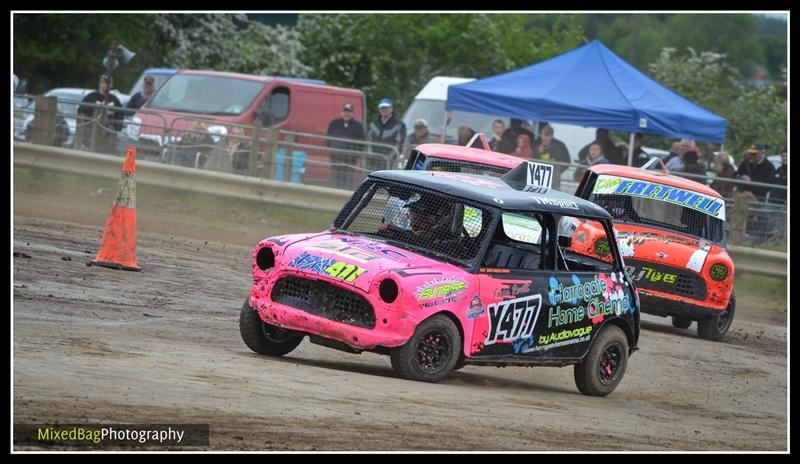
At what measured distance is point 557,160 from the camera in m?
21.7

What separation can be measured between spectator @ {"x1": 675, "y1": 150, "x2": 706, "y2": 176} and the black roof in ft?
36.8

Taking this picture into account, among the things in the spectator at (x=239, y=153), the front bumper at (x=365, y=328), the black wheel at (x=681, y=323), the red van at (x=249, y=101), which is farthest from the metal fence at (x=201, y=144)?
the front bumper at (x=365, y=328)

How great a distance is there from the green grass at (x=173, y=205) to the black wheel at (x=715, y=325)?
7066 millimetres

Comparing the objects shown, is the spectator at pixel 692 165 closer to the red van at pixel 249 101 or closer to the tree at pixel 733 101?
the red van at pixel 249 101

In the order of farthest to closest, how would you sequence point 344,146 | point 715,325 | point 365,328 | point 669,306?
1. point 344,146
2. point 715,325
3. point 669,306
4. point 365,328

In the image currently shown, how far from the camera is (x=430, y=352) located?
950 centimetres

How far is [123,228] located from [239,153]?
24.4 feet

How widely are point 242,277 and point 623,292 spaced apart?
5.40 metres

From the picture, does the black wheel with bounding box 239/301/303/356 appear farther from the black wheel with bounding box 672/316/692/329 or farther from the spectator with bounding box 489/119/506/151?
the spectator with bounding box 489/119/506/151

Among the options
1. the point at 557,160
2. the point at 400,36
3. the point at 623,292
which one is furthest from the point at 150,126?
the point at 400,36

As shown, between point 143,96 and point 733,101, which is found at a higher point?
point 733,101

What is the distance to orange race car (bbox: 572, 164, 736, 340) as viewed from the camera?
48.8ft

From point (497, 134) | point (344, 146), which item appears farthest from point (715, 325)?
point (344, 146)

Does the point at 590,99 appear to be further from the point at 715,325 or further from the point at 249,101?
the point at 715,325
